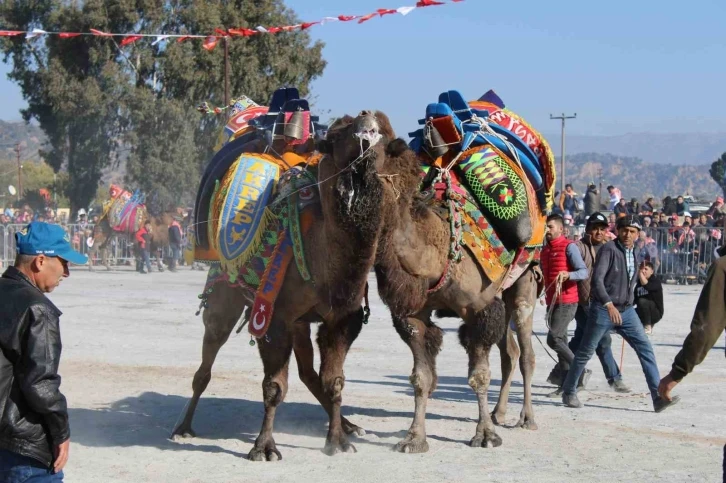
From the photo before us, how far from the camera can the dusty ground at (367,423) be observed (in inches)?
296

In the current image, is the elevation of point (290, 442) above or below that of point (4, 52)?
below

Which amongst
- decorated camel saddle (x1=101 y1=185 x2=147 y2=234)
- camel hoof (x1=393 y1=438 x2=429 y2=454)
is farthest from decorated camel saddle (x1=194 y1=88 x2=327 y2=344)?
decorated camel saddle (x1=101 y1=185 x2=147 y2=234)

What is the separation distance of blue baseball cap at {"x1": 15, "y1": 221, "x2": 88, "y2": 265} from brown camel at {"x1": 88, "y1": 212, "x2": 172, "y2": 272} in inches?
981

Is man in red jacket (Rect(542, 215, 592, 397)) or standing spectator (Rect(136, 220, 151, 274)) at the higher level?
man in red jacket (Rect(542, 215, 592, 397))

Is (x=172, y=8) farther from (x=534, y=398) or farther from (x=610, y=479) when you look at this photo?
(x=610, y=479)

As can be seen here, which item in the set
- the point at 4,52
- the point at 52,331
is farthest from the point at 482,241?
the point at 4,52

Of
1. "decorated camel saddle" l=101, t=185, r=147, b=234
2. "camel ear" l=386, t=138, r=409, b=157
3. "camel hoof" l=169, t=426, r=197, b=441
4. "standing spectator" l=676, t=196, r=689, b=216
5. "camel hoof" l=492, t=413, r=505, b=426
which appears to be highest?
"camel ear" l=386, t=138, r=409, b=157

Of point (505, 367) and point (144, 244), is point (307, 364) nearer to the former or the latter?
point (505, 367)

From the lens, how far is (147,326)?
52.6 ft

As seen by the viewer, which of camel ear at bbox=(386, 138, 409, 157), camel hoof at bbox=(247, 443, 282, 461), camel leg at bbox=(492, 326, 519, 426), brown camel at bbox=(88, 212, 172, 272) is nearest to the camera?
camel ear at bbox=(386, 138, 409, 157)

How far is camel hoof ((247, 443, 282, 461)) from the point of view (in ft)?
25.8

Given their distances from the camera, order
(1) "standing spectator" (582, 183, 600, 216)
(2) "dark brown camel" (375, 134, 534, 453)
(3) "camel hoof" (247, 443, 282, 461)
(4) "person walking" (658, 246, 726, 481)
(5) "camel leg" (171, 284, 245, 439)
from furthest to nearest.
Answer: (1) "standing spectator" (582, 183, 600, 216)
(5) "camel leg" (171, 284, 245, 439)
(3) "camel hoof" (247, 443, 282, 461)
(2) "dark brown camel" (375, 134, 534, 453)
(4) "person walking" (658, 246, 726, 481)

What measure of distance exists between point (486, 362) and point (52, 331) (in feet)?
15.6

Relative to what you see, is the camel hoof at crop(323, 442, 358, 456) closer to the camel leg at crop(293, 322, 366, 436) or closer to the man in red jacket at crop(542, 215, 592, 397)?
the camel leg at crop(293, 322, 366, 436)
